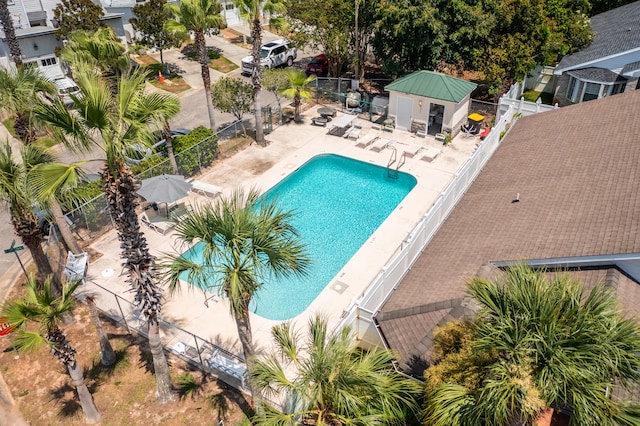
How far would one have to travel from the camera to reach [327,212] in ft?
72.7

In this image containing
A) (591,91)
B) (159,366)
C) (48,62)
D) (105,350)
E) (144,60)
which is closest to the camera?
(159,366)

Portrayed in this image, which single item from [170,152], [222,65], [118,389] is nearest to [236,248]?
[118,389]

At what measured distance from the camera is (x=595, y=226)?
12.9 meters

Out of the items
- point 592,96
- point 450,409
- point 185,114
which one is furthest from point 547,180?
point 185,114

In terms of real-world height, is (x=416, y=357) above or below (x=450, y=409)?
below

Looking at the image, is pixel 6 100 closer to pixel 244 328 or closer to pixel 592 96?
pixel 244 328

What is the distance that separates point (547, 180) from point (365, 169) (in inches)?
418

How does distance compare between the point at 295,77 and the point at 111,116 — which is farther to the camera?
the point at 295,77

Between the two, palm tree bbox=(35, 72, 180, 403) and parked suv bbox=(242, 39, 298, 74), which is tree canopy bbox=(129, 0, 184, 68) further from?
palm tree bbox=(35, 72, 180, 403)

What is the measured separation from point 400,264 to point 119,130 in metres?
9.51

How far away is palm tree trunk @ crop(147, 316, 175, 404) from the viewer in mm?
11898

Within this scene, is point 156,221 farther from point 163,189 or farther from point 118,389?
point 118,389

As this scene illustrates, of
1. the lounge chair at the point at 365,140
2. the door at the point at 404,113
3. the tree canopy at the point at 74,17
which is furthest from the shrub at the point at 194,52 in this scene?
the door at the point at 404,113

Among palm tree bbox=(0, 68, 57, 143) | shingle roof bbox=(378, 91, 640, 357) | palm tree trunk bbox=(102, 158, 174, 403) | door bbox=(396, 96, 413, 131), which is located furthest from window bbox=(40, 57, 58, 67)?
shingle roof bbox=(378, 91, 640, 357)
